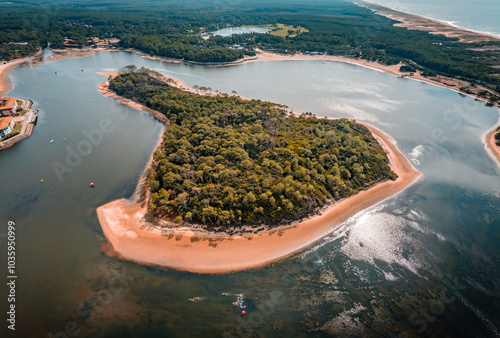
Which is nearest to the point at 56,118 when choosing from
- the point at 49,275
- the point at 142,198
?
the point at 142,198

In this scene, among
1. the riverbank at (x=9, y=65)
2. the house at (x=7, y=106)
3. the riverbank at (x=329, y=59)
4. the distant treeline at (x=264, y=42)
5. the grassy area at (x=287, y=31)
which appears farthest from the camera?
the grassy area at (x=287, y=31)

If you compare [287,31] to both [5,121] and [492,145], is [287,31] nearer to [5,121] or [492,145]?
[492,145]

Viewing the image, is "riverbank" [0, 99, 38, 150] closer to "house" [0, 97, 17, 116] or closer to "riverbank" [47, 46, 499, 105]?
"house" [0, 97, 17, 116]

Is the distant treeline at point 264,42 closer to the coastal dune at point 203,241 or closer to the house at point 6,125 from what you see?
the house at point 6,125

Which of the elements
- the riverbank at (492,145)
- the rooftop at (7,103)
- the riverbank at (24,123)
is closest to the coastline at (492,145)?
the riverbank at (492,145)

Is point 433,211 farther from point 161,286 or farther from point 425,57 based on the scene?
point 425,57

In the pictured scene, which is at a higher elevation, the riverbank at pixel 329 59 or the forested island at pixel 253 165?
the riverbank at pixel 329 59

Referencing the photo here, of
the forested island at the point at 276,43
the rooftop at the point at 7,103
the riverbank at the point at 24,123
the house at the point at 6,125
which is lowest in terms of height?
the riverbank at the point at 24,123
